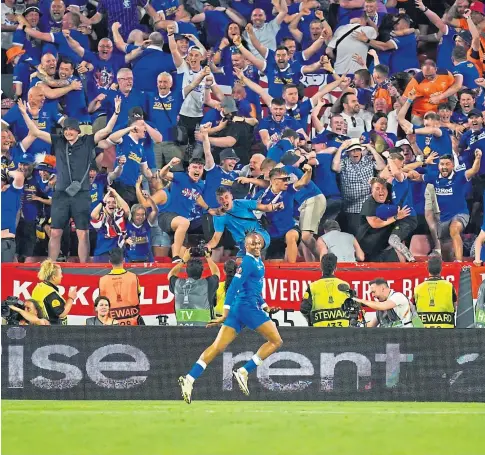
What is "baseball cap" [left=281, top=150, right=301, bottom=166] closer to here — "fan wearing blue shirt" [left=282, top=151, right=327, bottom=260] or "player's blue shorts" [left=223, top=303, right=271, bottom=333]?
"fan wearing blue shirt" [left=282, top=151, right=327, bottom=260]

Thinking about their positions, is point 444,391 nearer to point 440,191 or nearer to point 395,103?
point 440,191

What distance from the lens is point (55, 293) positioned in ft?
33.5

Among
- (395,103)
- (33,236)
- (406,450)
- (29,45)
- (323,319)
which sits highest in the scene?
(29,45)

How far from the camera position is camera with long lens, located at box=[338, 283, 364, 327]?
10.0 metres

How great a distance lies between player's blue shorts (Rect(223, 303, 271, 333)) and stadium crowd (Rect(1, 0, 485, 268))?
2.08m

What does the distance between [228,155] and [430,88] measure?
9.15 feet

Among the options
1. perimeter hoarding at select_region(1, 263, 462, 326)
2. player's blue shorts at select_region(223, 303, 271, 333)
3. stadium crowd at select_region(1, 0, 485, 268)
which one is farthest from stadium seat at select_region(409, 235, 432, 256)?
player's blue shorts at select_region(223, 303, 271, 333)

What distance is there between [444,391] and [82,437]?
354cm

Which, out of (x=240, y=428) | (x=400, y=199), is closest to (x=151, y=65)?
(x=400, y=199)

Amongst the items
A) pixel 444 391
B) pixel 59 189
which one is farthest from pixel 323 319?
pixel 59 189

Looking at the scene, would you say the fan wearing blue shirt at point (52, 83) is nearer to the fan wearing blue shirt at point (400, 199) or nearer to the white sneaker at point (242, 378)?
the fan wearing blue shirt at point (400, 199)

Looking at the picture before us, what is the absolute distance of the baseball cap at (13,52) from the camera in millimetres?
12953

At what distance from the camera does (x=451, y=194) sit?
1180 centimetres

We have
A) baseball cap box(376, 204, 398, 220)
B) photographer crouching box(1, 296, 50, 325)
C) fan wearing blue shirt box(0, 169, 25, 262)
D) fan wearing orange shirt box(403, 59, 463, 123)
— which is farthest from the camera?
fan wearing orange shirt box(403, 59, 463, 123)
